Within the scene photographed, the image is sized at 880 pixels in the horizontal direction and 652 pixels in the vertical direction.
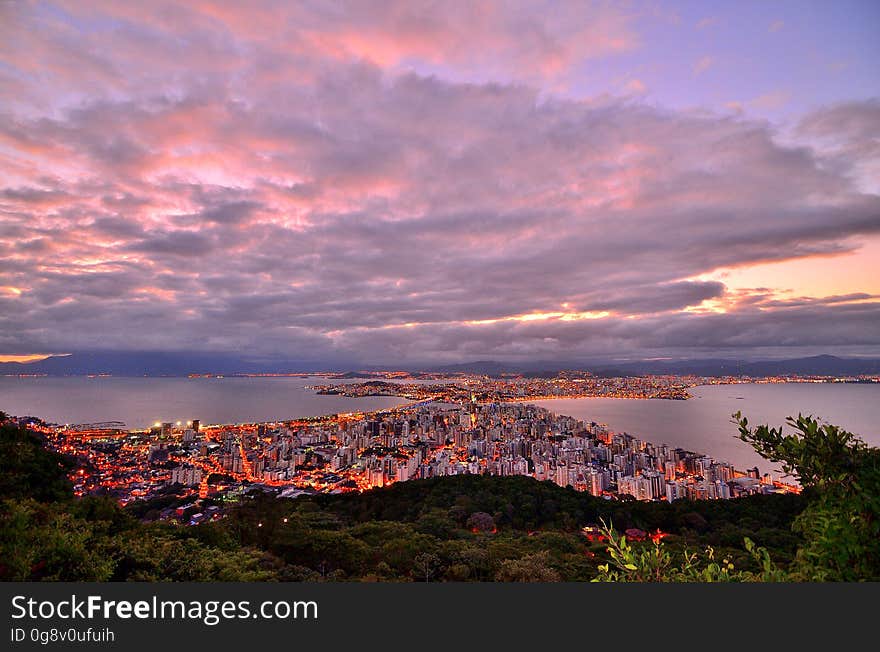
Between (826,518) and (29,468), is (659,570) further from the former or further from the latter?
(29,468)

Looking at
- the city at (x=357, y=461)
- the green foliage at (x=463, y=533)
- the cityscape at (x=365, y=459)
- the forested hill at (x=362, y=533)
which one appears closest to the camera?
the green foliage at (x=463, y=533)

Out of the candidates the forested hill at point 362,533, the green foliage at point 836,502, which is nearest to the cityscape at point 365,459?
the forested hill at point 362,533

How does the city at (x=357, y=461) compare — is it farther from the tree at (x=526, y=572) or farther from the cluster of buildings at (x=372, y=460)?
the tree at (x=526, y=572)

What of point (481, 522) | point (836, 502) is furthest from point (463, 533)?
point (836, 502)

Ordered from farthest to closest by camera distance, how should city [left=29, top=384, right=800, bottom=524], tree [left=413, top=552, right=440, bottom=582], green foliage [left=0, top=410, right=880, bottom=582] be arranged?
city [left=29, top=384, right=800, bottom=524], tree [left=413, top=552, right=440, bottom=582], green foliage [left=0, top=410, right=880, bottom=582]

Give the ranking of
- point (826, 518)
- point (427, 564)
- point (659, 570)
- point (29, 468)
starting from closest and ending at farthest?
point (826, 518) < point (659, 570) < point (29, 468) < point (427, 564)

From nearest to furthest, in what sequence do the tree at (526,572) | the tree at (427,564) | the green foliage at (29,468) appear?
1. the green foliage at (29,468)
2. the tree at (526,572)
3. the tree at (427,564)

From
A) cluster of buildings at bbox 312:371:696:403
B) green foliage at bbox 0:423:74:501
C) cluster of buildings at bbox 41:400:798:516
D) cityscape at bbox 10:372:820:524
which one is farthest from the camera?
cluster of buildings at bbox 312:371:696:403

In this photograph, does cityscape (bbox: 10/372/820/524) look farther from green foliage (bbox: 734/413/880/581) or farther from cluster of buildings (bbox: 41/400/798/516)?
green foliage (bbox: 734/413/880/581)

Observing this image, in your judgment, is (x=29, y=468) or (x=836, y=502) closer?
(x=836, y=502)

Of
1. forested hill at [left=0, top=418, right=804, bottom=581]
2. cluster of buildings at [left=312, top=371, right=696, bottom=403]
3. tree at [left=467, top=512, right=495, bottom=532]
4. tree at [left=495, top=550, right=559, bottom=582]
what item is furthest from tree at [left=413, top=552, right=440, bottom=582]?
cluster of buildings at [left=312, top=371, right=696, bottom=403]
